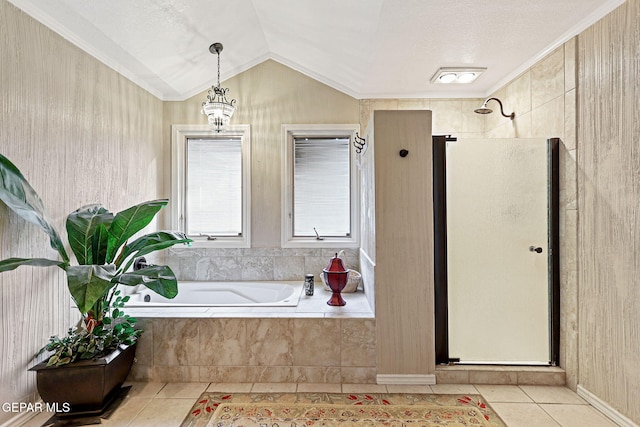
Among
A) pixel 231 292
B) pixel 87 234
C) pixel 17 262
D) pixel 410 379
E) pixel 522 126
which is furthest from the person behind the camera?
pixel 231 292

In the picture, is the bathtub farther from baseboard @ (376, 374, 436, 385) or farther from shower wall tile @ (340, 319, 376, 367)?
baseboard @ (376, 374, 436, 385)

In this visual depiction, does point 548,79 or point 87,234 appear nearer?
point 87,234

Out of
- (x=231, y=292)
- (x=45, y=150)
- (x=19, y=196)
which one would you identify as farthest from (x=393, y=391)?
(x=45, y=150)

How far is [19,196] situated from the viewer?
1.67 metres

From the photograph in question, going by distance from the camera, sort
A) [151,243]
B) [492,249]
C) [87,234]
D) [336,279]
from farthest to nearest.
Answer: [336,279], [492,249], [151,243], [87,234]

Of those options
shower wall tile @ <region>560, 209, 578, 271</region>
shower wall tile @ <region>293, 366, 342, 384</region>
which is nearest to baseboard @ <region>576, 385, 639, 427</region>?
shower wall tile @ <region>560, 209, 578, 271</region>

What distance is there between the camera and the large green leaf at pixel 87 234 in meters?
1.94

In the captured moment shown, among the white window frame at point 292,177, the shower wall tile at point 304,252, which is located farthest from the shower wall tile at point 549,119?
the shower wall tile at point 304,252

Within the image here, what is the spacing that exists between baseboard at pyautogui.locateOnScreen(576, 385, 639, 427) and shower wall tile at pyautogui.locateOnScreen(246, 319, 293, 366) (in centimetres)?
183

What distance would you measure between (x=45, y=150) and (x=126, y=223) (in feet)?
2.16

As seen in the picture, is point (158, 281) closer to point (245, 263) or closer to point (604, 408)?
point (245, 263)

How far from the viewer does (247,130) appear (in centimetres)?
339

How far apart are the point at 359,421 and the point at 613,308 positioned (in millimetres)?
1540

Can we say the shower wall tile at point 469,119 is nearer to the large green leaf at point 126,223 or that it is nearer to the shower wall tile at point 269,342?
the shower wall tile at point 269,342
